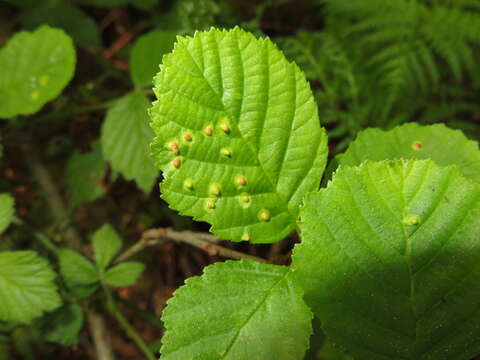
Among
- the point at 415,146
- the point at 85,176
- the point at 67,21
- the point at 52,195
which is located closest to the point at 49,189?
the point at 52,195

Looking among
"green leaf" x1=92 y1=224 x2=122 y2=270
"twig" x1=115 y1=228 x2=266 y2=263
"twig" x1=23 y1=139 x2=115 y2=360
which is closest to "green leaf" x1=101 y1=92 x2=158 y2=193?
"green leaf" x1=92 y1=224 x2=122 y2=270

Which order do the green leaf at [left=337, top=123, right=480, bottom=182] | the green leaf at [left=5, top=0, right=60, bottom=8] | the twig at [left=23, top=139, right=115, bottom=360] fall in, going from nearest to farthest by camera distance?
the green leaf at [left=337, top=123, right=480, bottom=182]
the twig at [left=23, top=139, right=115, bottom=360]
the green leaf at [left=5, top=0, right=60, bottom=8]

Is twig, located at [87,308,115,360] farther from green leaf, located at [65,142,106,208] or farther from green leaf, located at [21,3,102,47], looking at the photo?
green leaf, located at [21,3,102,47]

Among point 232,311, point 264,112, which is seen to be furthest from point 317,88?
point 232,311

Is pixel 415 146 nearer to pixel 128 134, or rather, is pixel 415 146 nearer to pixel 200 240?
pixel 200 240

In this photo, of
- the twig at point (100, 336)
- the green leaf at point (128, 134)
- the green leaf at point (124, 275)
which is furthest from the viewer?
the green leaf at point (128, 134)

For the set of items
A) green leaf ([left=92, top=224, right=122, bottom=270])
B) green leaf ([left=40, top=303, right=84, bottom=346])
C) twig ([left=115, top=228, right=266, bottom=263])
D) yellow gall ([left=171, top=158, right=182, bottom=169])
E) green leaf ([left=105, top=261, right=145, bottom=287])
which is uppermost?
yellow gall ([left=171, top=158, right=182, bottom=169])

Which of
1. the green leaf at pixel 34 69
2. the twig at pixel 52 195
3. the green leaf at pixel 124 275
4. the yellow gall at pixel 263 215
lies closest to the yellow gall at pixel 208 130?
the yellow gall at pixel 263 215

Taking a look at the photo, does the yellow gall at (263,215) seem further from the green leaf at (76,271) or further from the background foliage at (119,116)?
the green leaf at (76,271)
